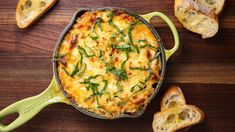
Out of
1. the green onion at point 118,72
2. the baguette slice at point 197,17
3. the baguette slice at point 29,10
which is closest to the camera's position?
the green onion at point 118,72

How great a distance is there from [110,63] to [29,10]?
642mm

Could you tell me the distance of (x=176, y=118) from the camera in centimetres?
276

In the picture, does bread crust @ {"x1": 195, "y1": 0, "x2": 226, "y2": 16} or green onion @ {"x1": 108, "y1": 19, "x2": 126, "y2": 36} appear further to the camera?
bread crust @ {"x1": 195, "y1": 0, "x2": 226, "y2": 16}

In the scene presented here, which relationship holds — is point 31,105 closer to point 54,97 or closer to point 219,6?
point 54,97

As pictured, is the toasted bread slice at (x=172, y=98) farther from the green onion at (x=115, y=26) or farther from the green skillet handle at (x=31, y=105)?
the green skillet handle at (x=31, y=105)

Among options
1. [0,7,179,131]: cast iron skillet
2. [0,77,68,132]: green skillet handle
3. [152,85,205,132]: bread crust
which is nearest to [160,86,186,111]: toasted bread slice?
[152,85,205,132]: bread crust

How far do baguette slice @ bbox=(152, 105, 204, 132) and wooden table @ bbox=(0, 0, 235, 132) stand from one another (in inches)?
4.0

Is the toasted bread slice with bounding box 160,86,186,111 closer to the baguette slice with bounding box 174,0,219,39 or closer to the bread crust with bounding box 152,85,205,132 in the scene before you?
the bread crust with bounding box 152,85,205,132

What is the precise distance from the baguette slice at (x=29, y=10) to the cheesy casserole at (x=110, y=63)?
29 cm

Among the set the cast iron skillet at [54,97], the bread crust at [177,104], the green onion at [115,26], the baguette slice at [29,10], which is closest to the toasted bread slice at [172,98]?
the bread crust at [177,104]

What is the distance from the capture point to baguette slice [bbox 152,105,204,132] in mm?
2740

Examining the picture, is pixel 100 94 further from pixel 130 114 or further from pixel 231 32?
pixel 231 32

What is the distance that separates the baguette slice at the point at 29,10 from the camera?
2.88 m

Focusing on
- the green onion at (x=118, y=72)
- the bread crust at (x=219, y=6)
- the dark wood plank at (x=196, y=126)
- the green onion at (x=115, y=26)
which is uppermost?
the bread crust at (x=219, y=6)
